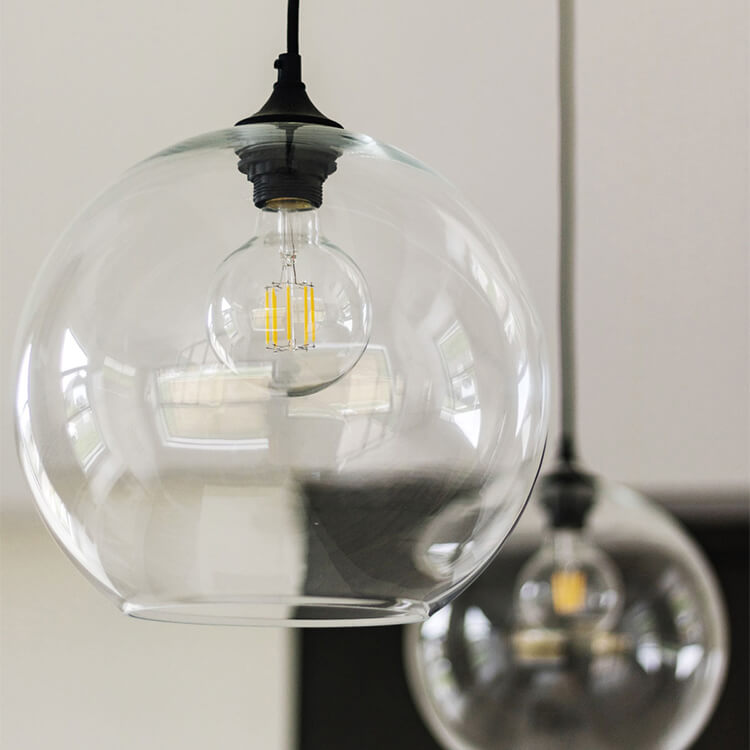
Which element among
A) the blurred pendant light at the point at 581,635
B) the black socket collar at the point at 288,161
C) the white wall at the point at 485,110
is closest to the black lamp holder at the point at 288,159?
the black socket collar at the point at 288,161

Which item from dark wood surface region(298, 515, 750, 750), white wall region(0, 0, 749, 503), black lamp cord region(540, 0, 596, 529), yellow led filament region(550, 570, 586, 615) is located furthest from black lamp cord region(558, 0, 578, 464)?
dark wood surface region(298, 515, 750, 750)

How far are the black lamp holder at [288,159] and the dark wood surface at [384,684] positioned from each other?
1.94 metres

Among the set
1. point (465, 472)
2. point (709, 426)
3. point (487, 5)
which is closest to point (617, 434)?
point (709, 426)

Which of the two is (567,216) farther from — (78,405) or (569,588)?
(78,405)

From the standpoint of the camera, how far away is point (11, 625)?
91.7 inches

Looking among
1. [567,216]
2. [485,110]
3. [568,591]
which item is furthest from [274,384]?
[485,110]

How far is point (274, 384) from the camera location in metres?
0.35

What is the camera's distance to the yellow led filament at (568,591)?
3.19ft

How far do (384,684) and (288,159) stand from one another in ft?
6.71

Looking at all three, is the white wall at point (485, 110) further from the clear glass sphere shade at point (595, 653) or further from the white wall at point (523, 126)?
the clear glass sphere shade at point (595, 653)

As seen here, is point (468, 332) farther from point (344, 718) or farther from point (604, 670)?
point (344, 718)

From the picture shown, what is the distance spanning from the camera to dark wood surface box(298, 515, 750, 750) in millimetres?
2252

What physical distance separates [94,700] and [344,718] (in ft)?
1.54

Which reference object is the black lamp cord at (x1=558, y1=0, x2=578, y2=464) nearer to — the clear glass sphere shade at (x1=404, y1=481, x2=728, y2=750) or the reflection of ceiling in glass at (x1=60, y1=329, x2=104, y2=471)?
the clear glass sphere shade at (x1=404, y1=481, x2=728, y2=750)
